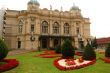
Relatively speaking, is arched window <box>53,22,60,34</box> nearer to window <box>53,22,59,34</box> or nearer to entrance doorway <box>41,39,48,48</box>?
window <box>53,22,59,34</box>

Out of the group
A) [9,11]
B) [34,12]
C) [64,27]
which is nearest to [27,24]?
[34,12]

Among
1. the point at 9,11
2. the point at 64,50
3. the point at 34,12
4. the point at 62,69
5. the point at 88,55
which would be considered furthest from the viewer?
the point at 9,11

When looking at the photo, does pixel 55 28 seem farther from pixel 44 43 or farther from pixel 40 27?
pixel 44 43

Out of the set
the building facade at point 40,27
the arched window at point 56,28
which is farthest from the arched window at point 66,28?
the arched window at point 56,28

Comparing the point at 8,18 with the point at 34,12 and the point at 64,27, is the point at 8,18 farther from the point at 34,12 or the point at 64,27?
the point at 64,27

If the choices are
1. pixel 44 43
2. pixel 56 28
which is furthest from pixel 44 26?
pixel 44 43

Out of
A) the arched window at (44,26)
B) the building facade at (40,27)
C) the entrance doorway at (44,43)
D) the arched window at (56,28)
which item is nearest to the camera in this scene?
the building facade at (40,27)

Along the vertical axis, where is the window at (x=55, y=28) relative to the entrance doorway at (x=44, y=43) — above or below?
above

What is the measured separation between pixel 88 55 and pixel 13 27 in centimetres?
3705

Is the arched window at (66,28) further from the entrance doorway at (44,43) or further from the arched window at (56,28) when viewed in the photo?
the entrance doorway at (44,43)

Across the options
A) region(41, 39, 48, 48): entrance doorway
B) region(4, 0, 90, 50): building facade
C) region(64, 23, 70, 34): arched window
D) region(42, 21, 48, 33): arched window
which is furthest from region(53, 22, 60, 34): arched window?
region(41, 39, 48, 48): entrance doorway

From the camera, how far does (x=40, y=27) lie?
5859cm

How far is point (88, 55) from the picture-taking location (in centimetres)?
2638

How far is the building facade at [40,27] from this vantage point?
56606 mm
